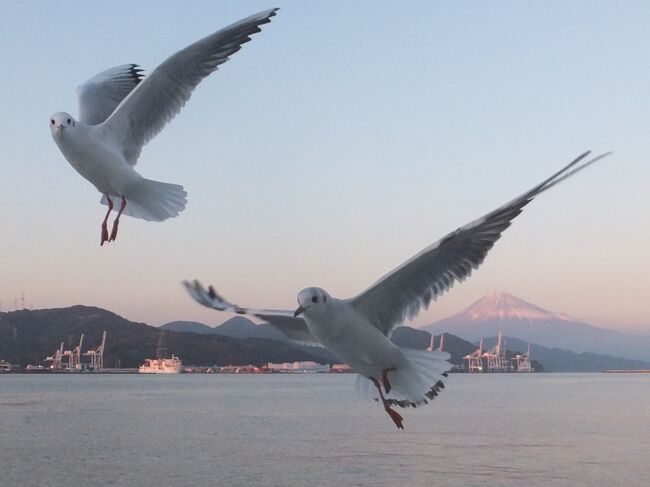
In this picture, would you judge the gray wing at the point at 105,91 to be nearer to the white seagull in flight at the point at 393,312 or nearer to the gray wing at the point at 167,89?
the gray wing at the point at 167,89

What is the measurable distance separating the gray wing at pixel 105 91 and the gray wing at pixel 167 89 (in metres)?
0.69

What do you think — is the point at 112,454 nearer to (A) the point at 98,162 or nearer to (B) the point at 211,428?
(B) the point at 211,428

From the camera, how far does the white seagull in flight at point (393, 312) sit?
349 cm

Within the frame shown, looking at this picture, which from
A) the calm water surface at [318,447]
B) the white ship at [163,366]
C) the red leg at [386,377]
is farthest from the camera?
the white ship at [163,366]

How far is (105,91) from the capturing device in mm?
5199

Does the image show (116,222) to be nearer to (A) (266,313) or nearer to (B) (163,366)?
(A) (266,313)

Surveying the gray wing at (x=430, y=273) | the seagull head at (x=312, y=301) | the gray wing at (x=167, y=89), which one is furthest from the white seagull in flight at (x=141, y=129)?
the gray wing at (x=430, y=273)

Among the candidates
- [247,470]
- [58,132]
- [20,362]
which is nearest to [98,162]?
[58,132]

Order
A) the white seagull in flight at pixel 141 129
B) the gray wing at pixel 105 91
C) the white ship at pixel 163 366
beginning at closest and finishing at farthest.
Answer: the white seagull in flight at pixel 141 129 → the gray wing at pixel 105 91 → the white ship at pixel 163 366

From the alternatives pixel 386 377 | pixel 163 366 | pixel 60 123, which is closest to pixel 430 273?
pixel 386 377

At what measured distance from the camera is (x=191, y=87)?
421 centimetres

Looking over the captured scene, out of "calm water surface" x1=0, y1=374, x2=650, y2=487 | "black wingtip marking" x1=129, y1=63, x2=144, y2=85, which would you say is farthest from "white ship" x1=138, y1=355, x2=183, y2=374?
"black wingtip marking" x1=129, y1=63, x2=144, y2=85

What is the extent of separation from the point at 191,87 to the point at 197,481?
3682 cm

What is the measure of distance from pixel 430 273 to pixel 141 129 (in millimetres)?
1343
